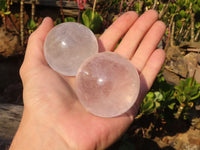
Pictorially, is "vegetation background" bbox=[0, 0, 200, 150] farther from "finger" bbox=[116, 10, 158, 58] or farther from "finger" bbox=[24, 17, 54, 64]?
"finger" bbox=[24, 17, 54, 64]

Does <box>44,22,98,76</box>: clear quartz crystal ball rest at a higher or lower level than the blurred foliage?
higher

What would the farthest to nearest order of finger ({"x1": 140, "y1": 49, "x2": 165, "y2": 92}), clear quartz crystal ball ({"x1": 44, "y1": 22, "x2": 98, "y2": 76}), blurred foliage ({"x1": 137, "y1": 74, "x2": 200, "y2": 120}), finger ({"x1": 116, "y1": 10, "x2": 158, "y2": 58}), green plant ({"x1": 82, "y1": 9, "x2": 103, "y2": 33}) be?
green plant ({"x1": 82, "y1": 9, "x2": 103, "y2": 33}) → blurred foliage ({"x1": 137, "y1": 74, "x2": 200, "y2": 120}) → finger ({"x1": 116, "y1": 10, "x2": 158, "y2": 58}) → finger ({"x1": 140, "y1": 49, "x2": 165, "y2": 92}) → clear quartz crystal ball ({"x1": 44, "y1": 22, "x2": 98, "y2": 76})

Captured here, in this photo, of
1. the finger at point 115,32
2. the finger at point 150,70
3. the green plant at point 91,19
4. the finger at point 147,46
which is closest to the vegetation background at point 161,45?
the green plant at point 91,19

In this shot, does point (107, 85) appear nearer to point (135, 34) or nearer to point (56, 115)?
point (56, 115)

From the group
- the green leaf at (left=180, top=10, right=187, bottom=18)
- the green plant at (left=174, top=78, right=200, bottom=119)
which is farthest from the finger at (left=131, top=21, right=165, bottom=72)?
the green leaf at (left=180, top=10, right=187, bottom=18)

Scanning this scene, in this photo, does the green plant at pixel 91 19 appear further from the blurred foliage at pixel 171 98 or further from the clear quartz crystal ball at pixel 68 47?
the blurred foliage at pixel 171 98

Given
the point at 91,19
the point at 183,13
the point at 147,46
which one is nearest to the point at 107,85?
the point at 147,46

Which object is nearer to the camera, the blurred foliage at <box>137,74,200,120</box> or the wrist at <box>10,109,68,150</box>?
the wrist at <box>10,109,68,150</box>
